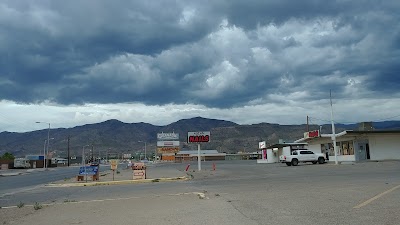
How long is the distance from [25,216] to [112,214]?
3.06 m

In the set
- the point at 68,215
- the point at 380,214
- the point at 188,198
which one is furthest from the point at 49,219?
the point at 380,214

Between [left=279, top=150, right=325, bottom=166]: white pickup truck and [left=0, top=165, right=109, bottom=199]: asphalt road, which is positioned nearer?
[left=0, top=165, right=109, bottom=199]: asphalt road

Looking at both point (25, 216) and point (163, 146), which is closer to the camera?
point (25, 216)

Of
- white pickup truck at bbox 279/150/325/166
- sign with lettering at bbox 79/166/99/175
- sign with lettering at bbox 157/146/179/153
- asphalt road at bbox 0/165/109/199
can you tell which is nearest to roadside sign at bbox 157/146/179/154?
sign with lettering at bbox 157/146/179/153

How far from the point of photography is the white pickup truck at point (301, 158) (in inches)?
2060

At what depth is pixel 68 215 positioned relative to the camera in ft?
45.3

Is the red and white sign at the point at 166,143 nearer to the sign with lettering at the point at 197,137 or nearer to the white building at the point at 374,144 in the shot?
the white building at the point at 374,144

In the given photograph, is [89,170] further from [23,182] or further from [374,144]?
[374,144]

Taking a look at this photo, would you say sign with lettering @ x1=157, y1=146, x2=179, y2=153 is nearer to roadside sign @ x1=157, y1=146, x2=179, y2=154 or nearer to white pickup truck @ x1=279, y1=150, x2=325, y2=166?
roadside sign @ x1=157, y1=146, x2=179, y2=154

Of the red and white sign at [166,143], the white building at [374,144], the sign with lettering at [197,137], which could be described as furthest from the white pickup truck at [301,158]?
the red and white sign at [166,143]

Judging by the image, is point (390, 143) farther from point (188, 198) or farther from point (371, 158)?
point (188, 198)

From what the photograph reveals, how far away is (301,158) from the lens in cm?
5269

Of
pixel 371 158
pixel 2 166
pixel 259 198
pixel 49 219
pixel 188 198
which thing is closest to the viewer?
pixel 49 219

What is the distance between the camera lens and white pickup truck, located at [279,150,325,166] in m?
52.3
